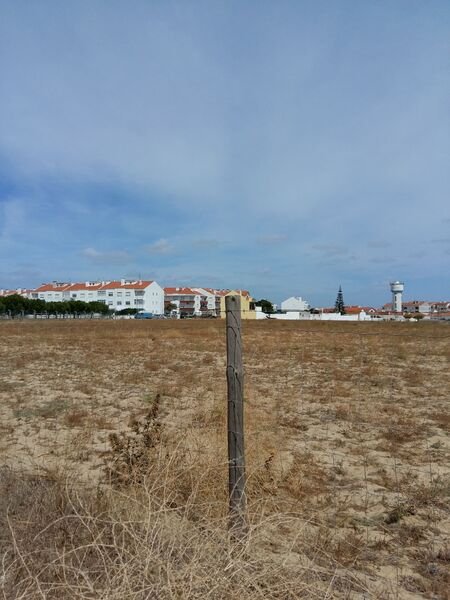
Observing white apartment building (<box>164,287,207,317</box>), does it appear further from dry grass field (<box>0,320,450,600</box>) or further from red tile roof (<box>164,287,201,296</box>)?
dry grass field (<box>0,320,450,600</box>)

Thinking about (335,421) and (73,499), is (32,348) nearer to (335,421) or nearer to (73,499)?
(335,421)

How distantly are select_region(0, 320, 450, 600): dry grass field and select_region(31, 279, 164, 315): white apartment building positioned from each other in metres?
131

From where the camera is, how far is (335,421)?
816 cm

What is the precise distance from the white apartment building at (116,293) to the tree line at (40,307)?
17001 millimetres

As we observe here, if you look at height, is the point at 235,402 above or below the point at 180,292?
below

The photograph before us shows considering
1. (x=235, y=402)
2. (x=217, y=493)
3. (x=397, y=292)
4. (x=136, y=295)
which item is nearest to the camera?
(x=235, y=402)

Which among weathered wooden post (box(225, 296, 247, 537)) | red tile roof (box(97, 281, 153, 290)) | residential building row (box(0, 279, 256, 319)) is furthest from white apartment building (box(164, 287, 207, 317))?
weathered wooden post (box(225, 296, 247, 537))

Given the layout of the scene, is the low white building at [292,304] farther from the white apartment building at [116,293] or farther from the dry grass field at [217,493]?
the dry grass field at [217,493]

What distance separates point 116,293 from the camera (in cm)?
14438

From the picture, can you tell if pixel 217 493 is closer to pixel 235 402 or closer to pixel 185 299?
pixel 235 402

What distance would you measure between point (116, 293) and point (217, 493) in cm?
14457

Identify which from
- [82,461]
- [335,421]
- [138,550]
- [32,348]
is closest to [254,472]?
[138,550]

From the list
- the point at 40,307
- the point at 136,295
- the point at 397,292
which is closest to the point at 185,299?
the point at 136,295

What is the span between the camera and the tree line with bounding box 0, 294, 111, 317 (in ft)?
334
